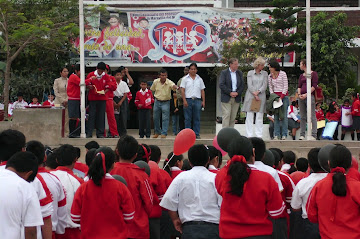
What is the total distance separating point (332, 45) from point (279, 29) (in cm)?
225

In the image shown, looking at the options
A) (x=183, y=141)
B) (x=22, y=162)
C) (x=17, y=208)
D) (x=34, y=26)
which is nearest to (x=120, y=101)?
(x=34, y=26)

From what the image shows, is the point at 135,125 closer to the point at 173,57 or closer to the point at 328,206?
the point at 173,57

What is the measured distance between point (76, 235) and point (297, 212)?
245 cm

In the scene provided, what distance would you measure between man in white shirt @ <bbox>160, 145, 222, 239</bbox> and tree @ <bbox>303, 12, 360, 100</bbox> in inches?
695

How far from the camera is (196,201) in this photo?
650 centimetres

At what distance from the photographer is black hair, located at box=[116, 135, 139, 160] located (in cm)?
668

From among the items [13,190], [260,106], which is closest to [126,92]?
[260,106]

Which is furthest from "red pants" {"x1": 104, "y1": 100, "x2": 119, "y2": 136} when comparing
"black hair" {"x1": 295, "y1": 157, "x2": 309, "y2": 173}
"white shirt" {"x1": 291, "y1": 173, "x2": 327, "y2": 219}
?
"white shirt" {"x1": 291, "y1": 173, "x2": 327, "y2": 219}

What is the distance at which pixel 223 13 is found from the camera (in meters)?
23.0

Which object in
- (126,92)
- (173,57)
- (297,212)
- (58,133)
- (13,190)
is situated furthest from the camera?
(173,57)

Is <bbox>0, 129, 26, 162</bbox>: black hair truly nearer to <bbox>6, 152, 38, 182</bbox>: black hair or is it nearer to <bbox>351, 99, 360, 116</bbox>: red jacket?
<bbox>6, 152, 38, 182</bbox>: black hair

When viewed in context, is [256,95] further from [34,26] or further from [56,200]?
[56,200]

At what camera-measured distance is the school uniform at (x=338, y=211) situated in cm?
577

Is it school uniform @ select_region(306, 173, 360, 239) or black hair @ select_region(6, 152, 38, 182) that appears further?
school uniform @ select_region(306, 173, 360, 239)
